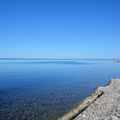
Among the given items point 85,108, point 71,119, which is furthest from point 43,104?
point 71,119

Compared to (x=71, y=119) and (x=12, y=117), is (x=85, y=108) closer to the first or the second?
(x=71, y=119)

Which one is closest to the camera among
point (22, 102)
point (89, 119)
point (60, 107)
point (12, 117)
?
point (89, 119)

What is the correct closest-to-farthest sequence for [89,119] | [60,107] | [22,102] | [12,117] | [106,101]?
[89,119] < [12,117] < [106,101] < [60,107] < [22,102]

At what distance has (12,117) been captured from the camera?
23.6m

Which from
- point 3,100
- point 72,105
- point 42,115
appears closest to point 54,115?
point 42,115

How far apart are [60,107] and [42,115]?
Answer: 4115 mm

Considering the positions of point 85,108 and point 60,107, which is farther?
point 60,107

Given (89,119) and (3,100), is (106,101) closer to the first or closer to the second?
(89,119)

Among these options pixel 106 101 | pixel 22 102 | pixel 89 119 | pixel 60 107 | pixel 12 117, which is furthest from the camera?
pixel 22 102

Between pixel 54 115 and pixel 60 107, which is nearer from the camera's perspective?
pixel 54 115

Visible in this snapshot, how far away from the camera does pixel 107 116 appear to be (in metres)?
19.1

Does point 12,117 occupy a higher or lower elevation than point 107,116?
lower

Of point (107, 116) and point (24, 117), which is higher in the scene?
point (107, 116)

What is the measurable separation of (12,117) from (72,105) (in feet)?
29.8
